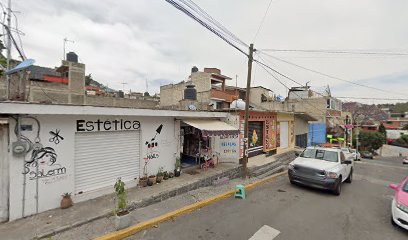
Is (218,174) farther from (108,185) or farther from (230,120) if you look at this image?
(108,185)

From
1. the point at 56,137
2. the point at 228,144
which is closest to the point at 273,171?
the point at 228,144

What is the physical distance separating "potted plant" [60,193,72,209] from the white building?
174 millimetres

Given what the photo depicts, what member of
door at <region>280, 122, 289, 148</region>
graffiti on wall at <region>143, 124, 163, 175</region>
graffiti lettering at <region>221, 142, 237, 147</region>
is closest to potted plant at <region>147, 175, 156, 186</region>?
graffiti on wall at <region>143, 124, 163, 175</region>

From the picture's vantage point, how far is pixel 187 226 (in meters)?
5.53

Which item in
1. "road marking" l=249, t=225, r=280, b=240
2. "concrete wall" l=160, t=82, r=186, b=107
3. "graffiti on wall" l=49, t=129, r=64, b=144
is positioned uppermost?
"concrete wall" l=160, t=82, r=186, b=107

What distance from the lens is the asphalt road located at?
5.21m

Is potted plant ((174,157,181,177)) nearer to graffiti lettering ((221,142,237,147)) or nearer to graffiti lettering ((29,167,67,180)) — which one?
graffiti lettering ((221,142,237,147))

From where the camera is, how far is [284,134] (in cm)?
1762

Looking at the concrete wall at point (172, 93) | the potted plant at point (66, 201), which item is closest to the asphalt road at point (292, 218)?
the potted plant at point (66, 201)

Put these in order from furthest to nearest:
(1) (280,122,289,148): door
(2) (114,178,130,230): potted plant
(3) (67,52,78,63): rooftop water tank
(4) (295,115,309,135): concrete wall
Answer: (4) (295,115,309,135): concrete wall, (3) (67,52,78,63): rooftop water tank, (1) (280,122,289,148): door, (2) (114,178,130,230): potted plant

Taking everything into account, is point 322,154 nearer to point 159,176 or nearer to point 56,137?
point 159,176

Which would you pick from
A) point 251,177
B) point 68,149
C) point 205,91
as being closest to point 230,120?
point 251,177

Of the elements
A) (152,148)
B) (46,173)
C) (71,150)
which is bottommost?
(46,173)

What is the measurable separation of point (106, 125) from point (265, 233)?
6.23m
